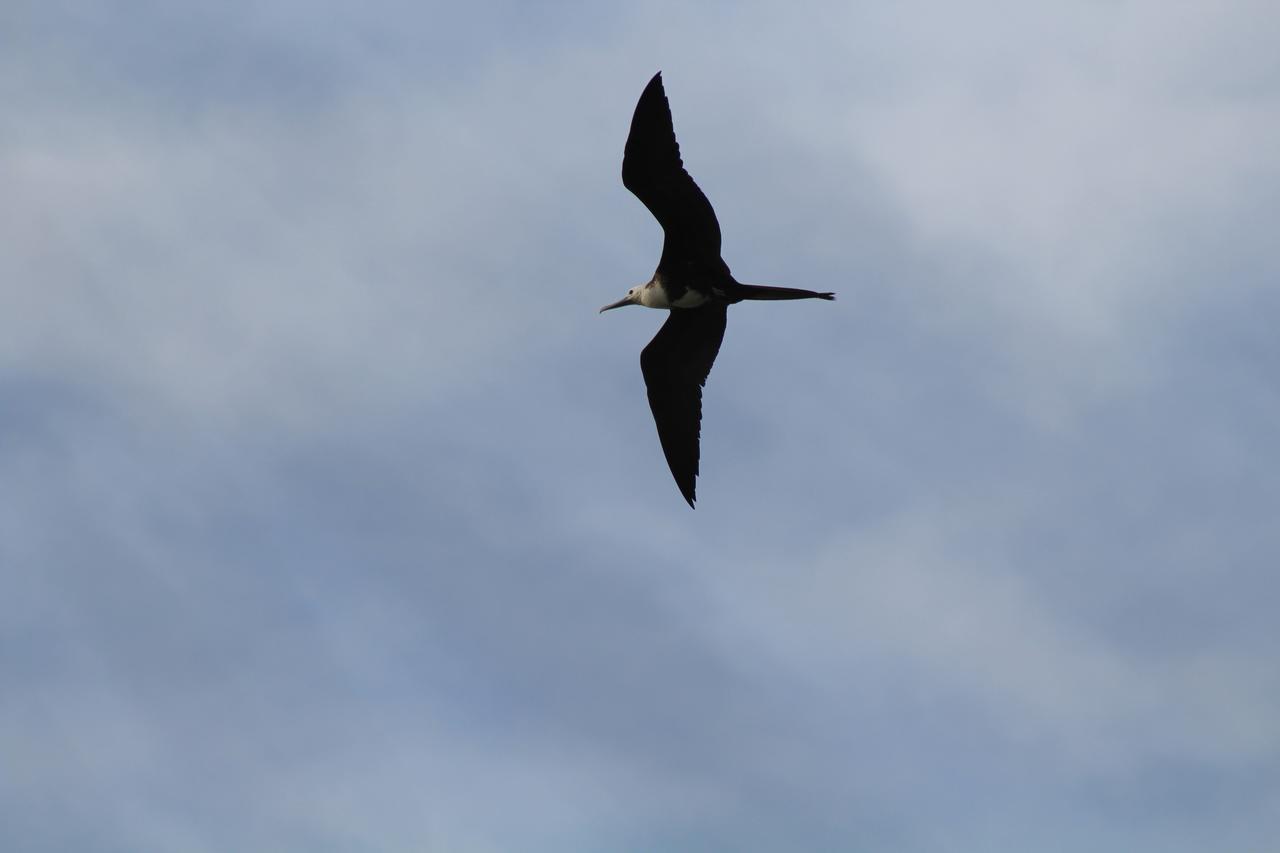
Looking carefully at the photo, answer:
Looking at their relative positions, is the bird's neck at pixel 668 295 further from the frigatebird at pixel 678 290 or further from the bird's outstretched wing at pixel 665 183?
the bird's outstretched wing at pixel 665 183

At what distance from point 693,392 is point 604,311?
1.45 meters

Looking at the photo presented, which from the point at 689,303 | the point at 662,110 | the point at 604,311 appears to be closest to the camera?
the point at 662,110

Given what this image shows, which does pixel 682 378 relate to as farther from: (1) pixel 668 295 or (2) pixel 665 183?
(2) pixel 665 183

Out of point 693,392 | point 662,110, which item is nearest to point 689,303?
point 693,392

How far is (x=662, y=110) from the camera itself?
49.6ft

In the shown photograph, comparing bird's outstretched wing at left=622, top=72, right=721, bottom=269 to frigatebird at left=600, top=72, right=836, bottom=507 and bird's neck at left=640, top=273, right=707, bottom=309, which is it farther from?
bird's neck at left=640, top=273, right=707, bottom=309

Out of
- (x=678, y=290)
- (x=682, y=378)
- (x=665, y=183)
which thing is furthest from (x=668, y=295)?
(x=665, y=183)

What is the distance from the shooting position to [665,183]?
15.3 metres

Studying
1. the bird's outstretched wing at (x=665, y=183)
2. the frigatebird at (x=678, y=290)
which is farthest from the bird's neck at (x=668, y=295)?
the bird's outstretched wing at (x=665, y=183)

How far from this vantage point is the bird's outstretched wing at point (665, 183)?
49.6 ft

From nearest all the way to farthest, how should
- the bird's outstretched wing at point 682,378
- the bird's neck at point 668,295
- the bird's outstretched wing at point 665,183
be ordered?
the bird's outstretched wing at point 665,183, the bird's neck at point 668,295, the bird's outstretched wing at point 682,378

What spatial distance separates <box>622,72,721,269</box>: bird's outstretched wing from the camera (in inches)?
595

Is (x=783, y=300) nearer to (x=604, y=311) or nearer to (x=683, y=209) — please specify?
(x=683, y=209)

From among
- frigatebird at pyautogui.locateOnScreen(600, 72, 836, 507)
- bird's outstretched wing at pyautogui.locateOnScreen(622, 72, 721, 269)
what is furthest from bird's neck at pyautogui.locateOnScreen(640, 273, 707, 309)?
bird's outstretched wing at pyautogui.locateOnScreen(622, 72, 721, 269)
